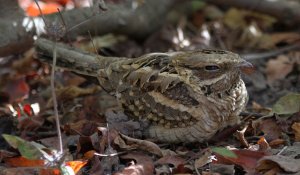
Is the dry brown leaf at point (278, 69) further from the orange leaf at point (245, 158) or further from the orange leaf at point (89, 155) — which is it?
the orange leaf at point (89, 155)

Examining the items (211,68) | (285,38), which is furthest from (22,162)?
(285,38)

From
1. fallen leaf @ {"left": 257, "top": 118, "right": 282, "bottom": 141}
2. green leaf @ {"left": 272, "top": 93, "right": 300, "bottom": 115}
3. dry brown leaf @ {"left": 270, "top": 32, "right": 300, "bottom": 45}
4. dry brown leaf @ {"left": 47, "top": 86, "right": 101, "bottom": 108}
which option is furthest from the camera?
dry brown leaf @ {"left": 270, "top": 32, "right": 300, "bottom": 45}

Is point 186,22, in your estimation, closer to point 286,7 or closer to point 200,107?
point 286,7

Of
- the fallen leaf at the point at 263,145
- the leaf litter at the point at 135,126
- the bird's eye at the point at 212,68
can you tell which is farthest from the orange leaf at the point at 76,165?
the fallen leaf at the point at 263,145

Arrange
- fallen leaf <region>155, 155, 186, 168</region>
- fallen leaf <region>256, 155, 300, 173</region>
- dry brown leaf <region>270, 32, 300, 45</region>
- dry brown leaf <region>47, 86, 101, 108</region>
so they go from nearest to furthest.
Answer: fallen leaf <region>256, 155, 300, 173</region>
fallen leaf <region>155, 155, 186, 168</region>
dry brown leaf <region>47, 86, 101, 108</region>
dry brown leaf <region>270, 32, 300, 45</region>

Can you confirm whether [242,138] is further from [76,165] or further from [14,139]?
[14,139]

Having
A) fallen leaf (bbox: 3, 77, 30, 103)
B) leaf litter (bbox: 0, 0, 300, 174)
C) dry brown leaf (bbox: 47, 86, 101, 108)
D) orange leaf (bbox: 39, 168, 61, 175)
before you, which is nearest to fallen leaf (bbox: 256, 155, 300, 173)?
leaf litter (bbox: 0, 0, 300, 174)

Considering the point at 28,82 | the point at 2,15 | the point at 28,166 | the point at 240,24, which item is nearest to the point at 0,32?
the point at 2,15

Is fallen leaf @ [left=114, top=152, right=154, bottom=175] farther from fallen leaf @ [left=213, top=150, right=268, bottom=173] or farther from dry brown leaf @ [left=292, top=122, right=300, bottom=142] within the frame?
dry brown leaf @ [left=292, top=122, right=300, bottom=142]
